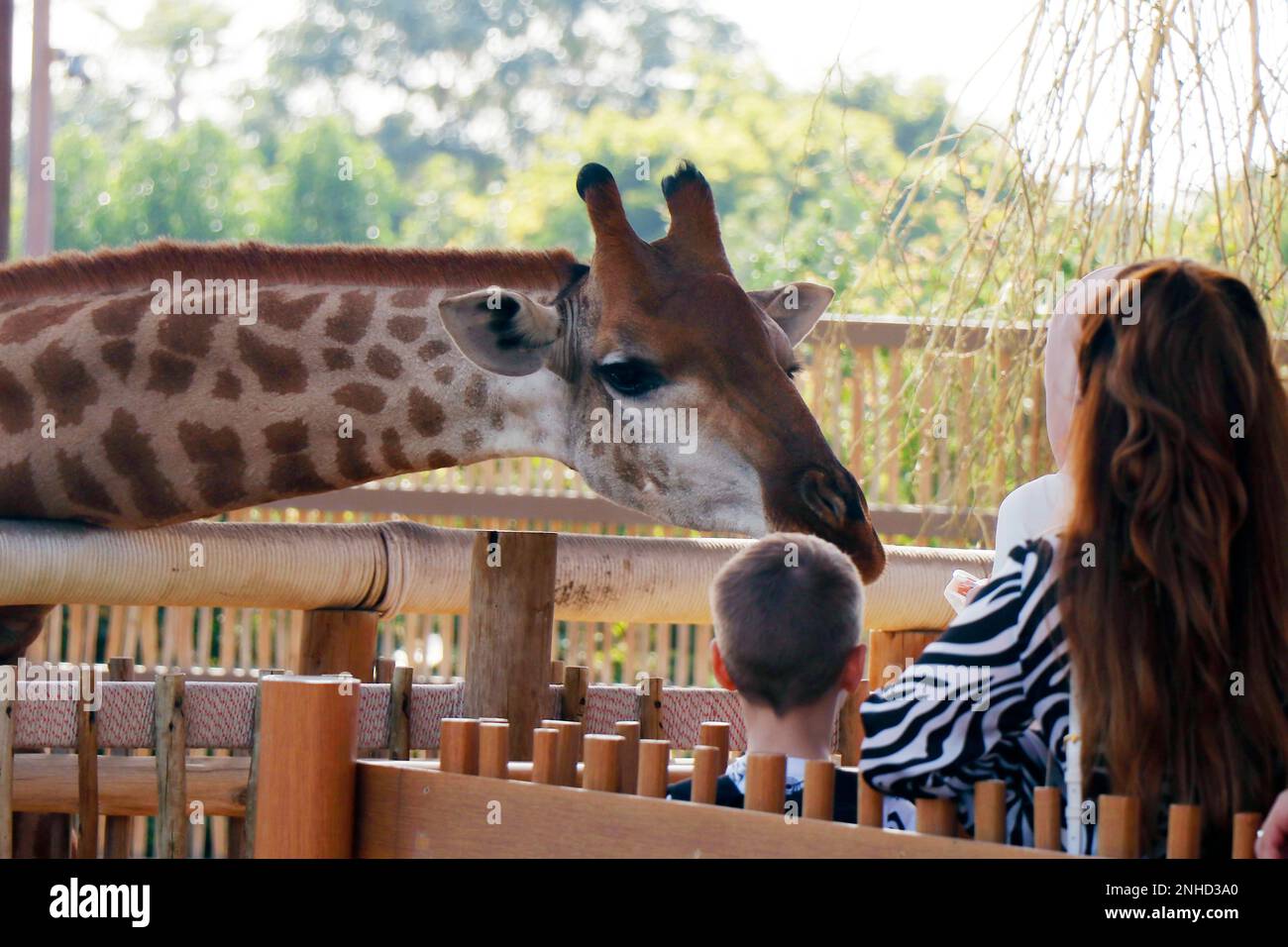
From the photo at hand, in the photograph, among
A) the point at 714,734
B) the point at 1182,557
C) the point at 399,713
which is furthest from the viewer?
the point at 399,713

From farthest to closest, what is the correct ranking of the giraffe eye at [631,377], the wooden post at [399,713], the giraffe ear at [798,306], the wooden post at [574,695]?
the giraffe ear at [798,306] < the giraffe eye at [631,377] < the wooden post at [574,695] < the wooden post at [399,713]

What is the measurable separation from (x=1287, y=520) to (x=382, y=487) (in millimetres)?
4043

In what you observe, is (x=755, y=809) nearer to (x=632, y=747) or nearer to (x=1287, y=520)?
(x=632, y=747)

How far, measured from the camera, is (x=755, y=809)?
1.85 m

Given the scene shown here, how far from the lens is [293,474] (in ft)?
11.5

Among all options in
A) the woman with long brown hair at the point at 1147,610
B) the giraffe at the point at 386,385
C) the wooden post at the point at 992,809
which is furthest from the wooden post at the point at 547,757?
the giraffe at the point at 386,385

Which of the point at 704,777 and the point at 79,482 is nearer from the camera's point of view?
the point at 704,777

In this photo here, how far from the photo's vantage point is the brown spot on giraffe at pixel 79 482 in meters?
3.39

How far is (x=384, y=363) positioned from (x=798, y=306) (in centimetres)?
101

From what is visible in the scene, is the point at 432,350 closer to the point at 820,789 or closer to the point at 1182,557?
the point at 820,789

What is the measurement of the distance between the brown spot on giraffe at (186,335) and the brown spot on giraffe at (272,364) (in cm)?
6

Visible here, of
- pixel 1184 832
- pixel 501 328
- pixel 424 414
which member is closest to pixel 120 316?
pixel 424 414

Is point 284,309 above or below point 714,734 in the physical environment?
above

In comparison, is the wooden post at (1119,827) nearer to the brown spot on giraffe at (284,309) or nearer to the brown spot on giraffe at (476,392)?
the brown spot on giraffe at (476,392)
